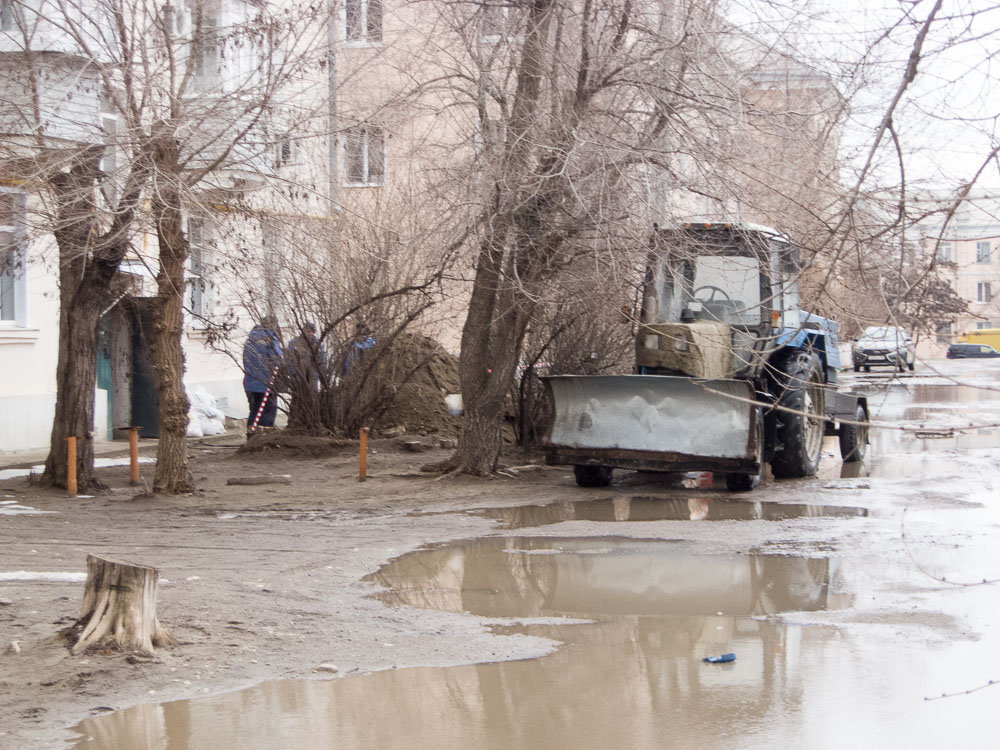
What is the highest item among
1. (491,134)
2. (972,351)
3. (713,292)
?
(491,134)

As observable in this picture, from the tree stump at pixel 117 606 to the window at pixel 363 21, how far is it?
802 cm

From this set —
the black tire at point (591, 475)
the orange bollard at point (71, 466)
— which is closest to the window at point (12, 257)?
the orange bollard at point (71, 466)

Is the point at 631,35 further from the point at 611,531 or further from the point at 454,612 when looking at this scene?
the point at 454,612

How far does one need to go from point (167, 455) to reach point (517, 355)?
395cm

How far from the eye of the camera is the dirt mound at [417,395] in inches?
646

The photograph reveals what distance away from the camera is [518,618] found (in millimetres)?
6656

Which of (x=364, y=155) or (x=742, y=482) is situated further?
(x=364, y=155)

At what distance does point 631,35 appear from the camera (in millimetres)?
11312

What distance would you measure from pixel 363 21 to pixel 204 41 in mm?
2197

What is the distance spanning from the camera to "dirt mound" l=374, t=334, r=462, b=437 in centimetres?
1641

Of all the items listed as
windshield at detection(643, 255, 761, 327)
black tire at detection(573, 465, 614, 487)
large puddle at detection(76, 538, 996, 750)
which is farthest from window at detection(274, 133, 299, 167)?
large puddle at detection(76, 538, 996, 750)

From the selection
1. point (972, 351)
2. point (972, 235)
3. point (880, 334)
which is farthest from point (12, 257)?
point (972, 351)

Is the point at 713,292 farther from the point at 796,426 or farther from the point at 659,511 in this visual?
the point at 659,511

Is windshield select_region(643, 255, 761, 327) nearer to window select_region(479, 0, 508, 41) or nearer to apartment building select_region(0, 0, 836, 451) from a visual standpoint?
apartment building select_region(0, 0, 836, 451)
